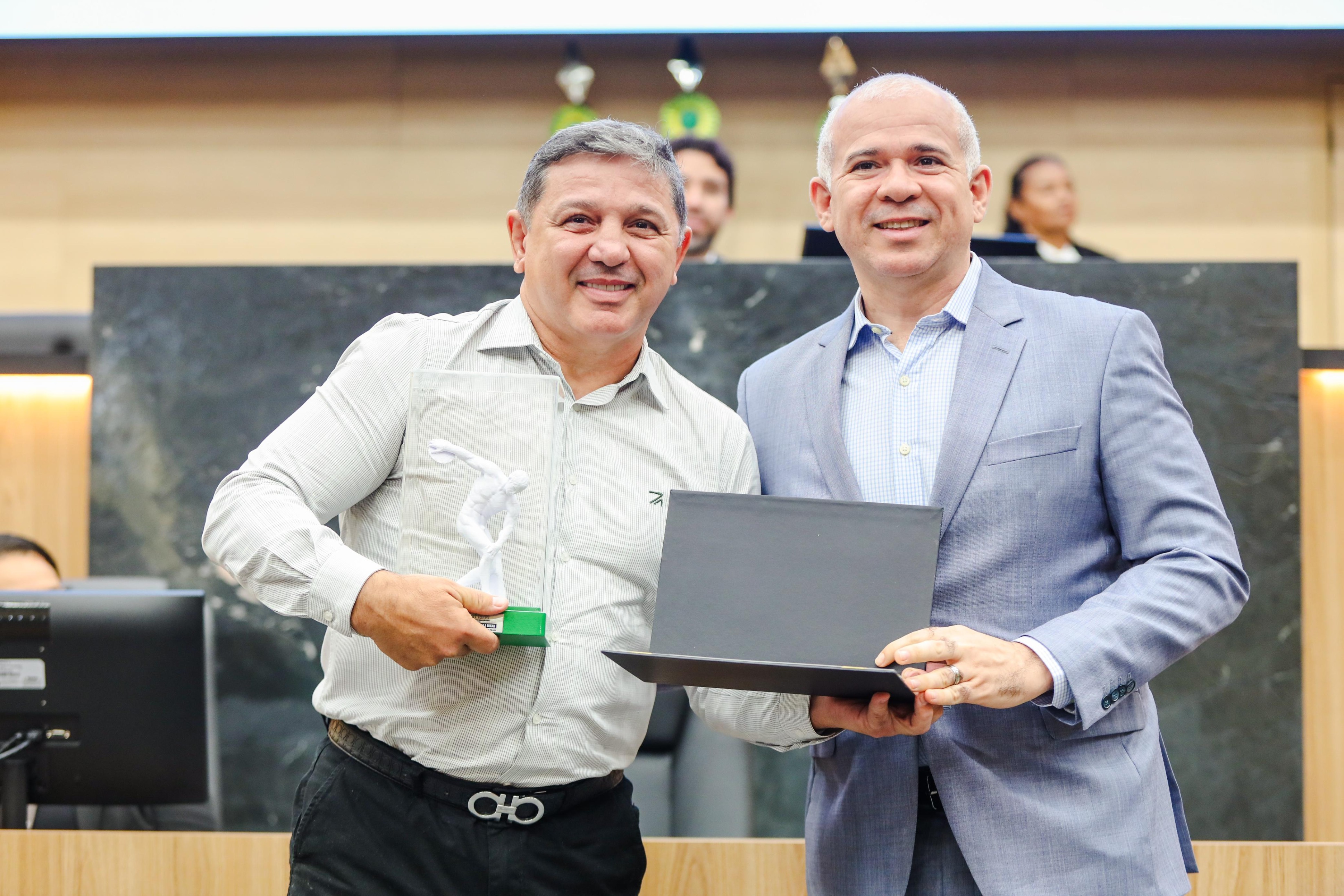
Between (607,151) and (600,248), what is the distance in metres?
0.12

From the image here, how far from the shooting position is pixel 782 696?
135 cm

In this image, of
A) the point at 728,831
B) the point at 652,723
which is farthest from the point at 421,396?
the point at 728,831

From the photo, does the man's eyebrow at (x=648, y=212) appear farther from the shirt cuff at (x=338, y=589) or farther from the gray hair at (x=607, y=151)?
the shirt cuff at (x=338, y=589)

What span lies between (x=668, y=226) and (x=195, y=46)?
14.1ft

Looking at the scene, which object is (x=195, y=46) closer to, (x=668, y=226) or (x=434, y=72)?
(x=434, y=72)

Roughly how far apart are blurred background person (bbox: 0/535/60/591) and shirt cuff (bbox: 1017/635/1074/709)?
1990 millimetres

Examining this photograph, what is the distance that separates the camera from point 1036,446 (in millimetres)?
1315

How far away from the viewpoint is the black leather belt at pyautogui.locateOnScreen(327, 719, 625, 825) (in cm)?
128

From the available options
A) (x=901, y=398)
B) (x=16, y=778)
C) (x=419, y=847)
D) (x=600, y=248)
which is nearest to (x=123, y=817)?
(x=16, y=778)

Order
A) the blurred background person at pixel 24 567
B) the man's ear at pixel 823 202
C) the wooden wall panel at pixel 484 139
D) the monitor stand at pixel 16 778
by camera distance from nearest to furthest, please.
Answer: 1. the man's ear at pixel 823 202
2. the monitor stand at pixel 16 778
3. the blurred background person at pixel 24 567
4. the wooden wall panel at pixel 484 139

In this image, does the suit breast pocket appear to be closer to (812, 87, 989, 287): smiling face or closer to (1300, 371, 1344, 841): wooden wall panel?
(812, 87, 989, 287): smiling face

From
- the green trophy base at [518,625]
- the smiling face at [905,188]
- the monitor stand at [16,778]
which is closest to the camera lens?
the green trophy base at [518,625]

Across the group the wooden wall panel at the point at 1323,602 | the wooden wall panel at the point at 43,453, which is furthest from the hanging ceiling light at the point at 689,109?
the wooden wall panel at the point at 1323,602

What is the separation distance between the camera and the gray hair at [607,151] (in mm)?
1374
